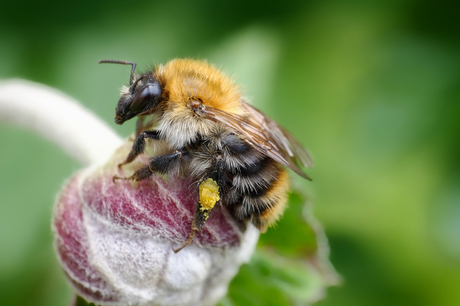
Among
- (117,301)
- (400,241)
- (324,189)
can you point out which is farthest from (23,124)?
(400,241)

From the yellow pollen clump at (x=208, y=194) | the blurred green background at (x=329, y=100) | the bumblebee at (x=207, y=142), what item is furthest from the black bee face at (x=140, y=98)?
the blurred green background at (x=329, y=100)

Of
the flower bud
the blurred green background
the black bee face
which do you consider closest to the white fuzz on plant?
the flower bud

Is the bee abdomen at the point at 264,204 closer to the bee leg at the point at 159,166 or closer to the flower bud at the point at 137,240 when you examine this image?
the flower bud at the point at 137,240

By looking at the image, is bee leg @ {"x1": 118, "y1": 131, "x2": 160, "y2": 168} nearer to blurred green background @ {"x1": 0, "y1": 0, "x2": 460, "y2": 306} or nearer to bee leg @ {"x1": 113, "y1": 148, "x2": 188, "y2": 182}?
bee leg @ {"x1": 113, "y1": 148, "x2": 188, "y2": 182}

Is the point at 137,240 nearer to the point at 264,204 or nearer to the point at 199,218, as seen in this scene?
the point at 199,218

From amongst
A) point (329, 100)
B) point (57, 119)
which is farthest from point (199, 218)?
point (329, 100)

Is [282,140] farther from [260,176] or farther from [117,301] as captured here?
[117,301]
